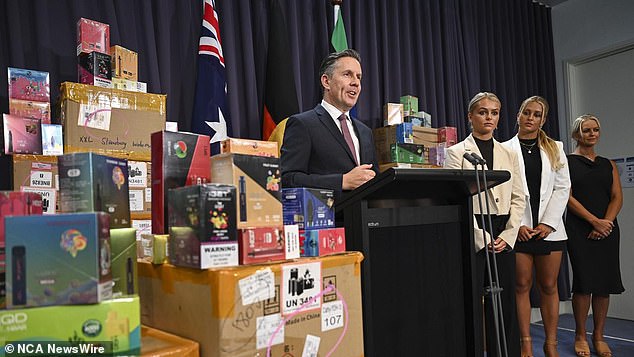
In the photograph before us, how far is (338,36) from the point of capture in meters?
3.29

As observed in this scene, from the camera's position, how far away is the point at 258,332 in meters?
1.16

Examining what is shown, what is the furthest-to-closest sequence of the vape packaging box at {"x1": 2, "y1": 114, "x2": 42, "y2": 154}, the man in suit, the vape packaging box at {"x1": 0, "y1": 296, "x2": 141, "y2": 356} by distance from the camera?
the man in suit
the vape packaging box at {"x1": 2, "y1": 114, "x2": 42, "y2": 154}
the vape packaging box at {"x1": 0, "y1": 296, "x2": 141, "y2": 356}

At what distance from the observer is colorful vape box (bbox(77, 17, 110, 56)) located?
2.19 metres

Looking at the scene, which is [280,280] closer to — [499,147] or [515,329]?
[515,329]

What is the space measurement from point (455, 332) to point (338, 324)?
1.78 ft

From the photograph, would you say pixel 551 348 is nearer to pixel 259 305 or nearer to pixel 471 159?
pixel 471 159

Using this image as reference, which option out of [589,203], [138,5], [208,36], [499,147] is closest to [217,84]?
[208,36]

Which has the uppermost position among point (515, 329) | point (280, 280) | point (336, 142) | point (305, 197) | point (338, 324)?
point (336, 142)

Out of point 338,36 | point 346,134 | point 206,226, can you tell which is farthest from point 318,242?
point 338,36

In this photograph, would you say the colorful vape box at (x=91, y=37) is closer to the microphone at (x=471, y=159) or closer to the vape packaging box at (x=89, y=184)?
the vape packaging box at (x=89, y=184)

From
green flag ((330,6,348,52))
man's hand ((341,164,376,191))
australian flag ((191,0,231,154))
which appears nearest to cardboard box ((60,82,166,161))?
australian flag ((191,0,231,154))

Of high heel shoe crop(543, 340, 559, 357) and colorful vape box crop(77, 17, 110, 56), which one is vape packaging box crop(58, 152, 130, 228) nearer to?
colorful vape box crop(77, 17, 110, 56)

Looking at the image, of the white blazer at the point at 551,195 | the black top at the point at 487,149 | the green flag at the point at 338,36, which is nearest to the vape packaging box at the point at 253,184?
the black top at the point at 487,149

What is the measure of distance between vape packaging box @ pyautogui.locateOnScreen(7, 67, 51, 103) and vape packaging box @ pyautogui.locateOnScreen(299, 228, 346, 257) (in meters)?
1.33
